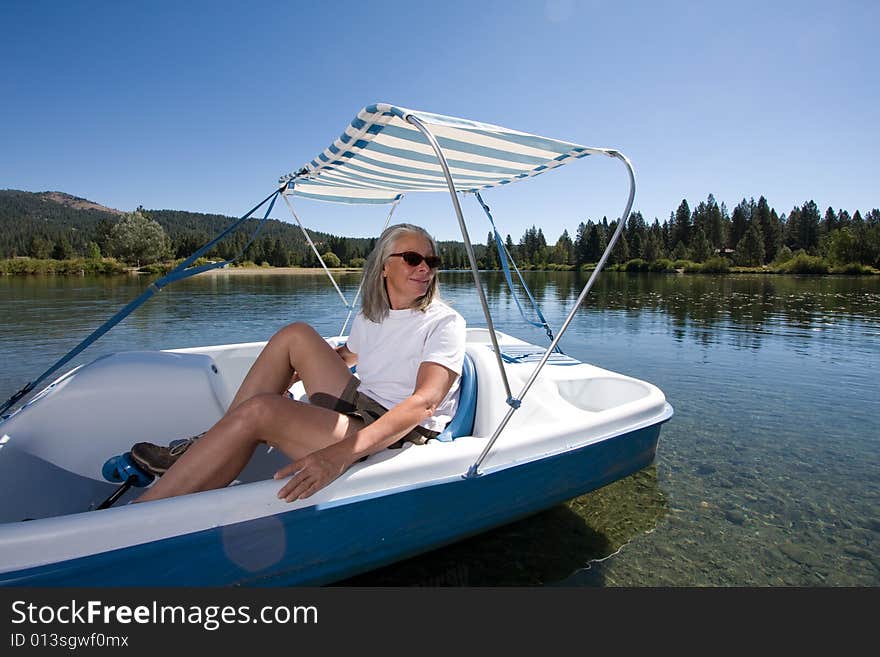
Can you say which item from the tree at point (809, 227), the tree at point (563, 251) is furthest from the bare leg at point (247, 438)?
the tree at point (563, 251)

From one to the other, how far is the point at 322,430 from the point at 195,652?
2.68 ft

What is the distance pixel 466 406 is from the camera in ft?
8.96

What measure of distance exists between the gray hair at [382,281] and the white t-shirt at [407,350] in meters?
0.04

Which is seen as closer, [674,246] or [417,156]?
[417,156]

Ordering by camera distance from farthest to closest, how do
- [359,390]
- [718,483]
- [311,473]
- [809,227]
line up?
[809,227]
[718,483]
[359,390]
[311,473]

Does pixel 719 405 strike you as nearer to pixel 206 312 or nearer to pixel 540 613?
pixel 540 613

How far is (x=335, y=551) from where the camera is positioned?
198cm

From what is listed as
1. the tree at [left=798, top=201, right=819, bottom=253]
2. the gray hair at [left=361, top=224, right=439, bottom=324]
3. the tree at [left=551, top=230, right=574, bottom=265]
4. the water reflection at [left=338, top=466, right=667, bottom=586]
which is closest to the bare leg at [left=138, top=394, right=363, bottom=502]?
the gray hair at [left=361, top=224, right=439, bottom=324]

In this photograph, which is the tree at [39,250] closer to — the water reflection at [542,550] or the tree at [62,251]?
the tree at [62,251]

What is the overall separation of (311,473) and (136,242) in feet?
249

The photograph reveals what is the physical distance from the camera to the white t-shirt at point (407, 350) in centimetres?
217

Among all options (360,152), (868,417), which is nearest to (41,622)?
(360,152)

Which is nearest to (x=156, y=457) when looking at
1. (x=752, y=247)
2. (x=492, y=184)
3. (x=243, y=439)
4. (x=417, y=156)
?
Answer: (x=243, y=439)

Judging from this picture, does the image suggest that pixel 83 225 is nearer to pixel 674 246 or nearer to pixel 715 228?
pixel 674 246
